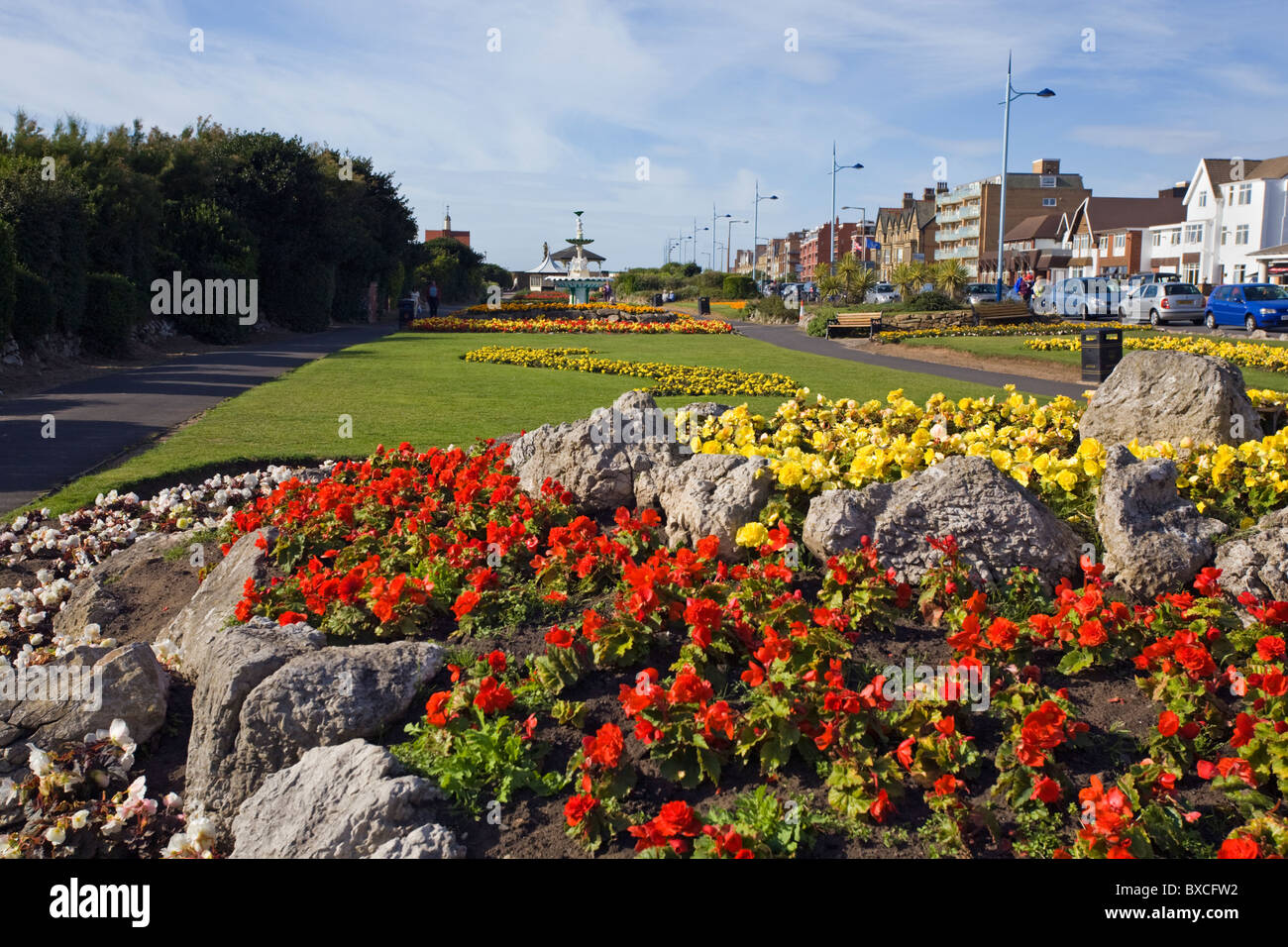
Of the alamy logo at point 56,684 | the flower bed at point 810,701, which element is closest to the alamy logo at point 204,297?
the alamy logo at point 56,684

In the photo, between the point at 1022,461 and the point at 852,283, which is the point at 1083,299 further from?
the point at 1022,461

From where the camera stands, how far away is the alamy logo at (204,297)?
918 inches

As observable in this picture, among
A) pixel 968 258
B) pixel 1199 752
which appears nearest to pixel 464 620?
pixel 1199 752

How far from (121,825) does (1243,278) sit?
71546 millimetres

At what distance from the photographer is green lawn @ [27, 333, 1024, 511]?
8.84 m

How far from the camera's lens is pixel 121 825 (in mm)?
3578

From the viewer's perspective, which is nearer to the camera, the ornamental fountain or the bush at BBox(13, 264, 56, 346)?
the bush at BBox(13, 264, 56, 346)

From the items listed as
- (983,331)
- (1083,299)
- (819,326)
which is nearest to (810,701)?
(983,331)

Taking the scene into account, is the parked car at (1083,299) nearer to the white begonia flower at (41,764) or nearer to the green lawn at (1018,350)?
the green lawn at (1018,350)

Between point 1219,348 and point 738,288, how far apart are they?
5116 cm

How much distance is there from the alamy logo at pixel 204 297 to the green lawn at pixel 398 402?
4.66 meters

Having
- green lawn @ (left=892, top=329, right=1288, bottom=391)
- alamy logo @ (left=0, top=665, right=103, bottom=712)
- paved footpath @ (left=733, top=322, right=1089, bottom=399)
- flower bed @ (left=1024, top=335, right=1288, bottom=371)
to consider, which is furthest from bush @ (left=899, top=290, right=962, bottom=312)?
alamy logo @ (left=0, top=665, right=103, bottom=712)

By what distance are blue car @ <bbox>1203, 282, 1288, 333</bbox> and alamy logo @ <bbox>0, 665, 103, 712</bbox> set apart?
110 ft

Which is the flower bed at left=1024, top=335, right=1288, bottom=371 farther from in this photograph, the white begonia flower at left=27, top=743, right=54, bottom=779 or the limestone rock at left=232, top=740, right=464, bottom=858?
the white begonia flower at left=27, top=743, right=54, bottom=779
